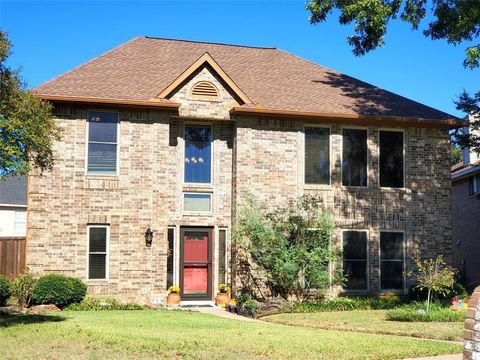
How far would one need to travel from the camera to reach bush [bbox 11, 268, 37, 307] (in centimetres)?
1705

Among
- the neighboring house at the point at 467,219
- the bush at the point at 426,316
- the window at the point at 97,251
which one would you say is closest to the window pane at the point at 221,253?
the window at the point at 97,251

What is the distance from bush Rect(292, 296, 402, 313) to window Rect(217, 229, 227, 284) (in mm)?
2782

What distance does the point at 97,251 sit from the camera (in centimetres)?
1831

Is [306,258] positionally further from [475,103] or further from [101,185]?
[475,103]

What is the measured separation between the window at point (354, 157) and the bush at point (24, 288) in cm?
996

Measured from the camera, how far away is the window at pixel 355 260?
20.0 m

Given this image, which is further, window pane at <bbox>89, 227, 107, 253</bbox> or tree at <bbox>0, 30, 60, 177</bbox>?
window pane at <bbox>89, 227, 107, 253</bbox>

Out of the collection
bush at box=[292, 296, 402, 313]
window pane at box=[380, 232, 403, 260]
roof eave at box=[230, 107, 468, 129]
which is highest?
roof eave at box=[230, 107, 468, 129]

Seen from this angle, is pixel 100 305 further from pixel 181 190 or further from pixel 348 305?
pixel 348 305

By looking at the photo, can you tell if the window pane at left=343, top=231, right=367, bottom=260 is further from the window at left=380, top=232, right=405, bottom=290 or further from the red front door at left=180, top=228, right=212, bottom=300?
the red front door at left=180, top=228, right=212, bottom=300

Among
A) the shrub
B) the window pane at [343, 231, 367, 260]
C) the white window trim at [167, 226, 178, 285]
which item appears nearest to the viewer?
the shrub

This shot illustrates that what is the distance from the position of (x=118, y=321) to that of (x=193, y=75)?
8.59 m

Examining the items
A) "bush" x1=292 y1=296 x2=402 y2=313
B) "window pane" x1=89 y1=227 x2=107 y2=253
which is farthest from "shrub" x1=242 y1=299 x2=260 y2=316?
"window pane" x1=89 y1=227 x2=107 y2=253

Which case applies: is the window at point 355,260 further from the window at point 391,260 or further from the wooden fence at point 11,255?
the wooden fence at point 11,255
